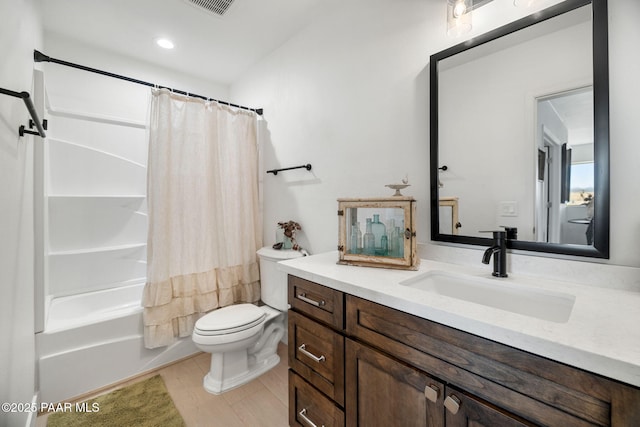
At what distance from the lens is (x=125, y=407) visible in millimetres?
1610

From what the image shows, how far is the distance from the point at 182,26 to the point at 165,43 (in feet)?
1.11

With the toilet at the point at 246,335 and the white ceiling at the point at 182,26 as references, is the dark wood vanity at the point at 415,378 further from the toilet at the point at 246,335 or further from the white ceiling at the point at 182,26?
the white ceiling at the point at 182,26

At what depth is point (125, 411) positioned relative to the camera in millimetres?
1577

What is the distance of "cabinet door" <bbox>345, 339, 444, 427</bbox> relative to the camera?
777 millimetres

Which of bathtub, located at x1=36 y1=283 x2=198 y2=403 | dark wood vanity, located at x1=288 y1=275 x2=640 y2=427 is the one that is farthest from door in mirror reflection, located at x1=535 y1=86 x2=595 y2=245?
bathtub, located at x1=36 y1=283 x2=198 y2=403

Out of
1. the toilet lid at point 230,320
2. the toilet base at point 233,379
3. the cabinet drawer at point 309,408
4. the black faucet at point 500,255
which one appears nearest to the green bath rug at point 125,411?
the toilet base at point 233,379

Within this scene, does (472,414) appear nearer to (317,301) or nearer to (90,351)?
(317,301)

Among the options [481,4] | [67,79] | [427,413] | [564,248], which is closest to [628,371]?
[427,413]

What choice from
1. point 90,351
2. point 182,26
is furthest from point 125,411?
point 182,26

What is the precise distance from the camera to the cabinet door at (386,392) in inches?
30.6

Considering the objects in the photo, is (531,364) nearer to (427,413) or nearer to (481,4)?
(427,413)

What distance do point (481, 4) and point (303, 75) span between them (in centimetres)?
125

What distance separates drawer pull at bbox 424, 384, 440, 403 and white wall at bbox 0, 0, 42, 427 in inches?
55.1

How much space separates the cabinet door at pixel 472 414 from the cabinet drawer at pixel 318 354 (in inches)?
16.0
